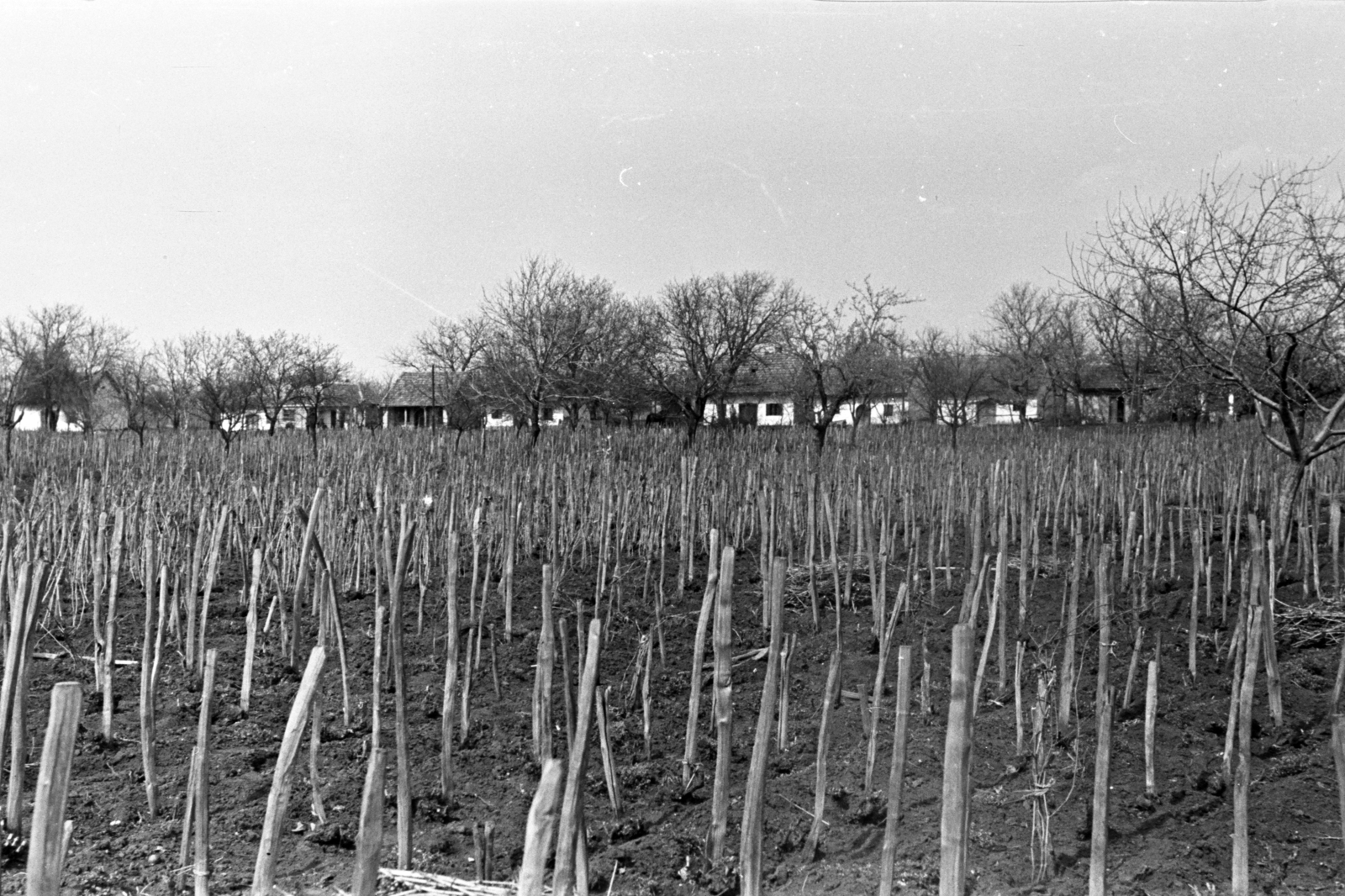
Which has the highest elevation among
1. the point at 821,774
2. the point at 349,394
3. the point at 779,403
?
the point at 349,394

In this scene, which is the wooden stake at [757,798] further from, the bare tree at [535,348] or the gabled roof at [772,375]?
the gabled roof at [772,375]

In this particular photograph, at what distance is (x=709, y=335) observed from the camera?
17453 mm

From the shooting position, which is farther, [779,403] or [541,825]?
[779,403]

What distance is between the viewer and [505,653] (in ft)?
17.5

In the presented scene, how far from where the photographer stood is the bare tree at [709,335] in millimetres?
16859

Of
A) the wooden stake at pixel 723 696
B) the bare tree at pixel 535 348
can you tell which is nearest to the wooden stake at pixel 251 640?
the wooden stake at pixel 723 696

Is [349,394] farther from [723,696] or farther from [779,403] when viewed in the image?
[723,696]

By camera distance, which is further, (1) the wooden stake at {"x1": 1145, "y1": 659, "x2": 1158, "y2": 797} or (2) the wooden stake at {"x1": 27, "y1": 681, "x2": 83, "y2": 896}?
(1) the wooden stake at {"x1": 1145, "y1": 659, "x2": 1158, "y2": 797}

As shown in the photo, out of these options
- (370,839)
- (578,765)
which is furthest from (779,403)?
(370,839)

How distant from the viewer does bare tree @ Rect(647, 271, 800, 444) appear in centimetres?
1686

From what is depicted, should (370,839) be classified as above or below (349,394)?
below

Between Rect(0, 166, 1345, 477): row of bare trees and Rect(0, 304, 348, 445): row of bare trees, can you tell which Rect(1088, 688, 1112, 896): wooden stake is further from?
Rect(0, 304, 348, 445): row of bare trees

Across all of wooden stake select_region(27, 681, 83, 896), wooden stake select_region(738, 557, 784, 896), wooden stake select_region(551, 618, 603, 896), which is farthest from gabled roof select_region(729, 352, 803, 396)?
wooden stake select_region(27, 681, 83, 896)

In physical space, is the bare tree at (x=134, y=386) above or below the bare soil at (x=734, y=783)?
above
